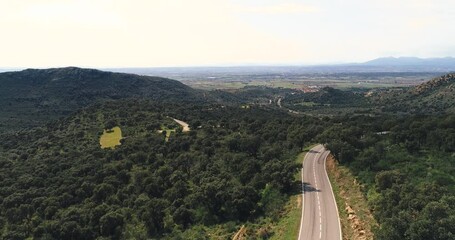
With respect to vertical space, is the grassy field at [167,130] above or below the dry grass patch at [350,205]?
below

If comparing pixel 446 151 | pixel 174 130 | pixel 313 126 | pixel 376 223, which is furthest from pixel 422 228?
pixel 174 130

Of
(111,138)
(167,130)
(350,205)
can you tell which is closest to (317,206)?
(350,205)

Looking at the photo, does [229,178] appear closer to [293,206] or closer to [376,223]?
[293,206]

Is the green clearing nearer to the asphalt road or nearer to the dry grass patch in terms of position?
the asphalt road

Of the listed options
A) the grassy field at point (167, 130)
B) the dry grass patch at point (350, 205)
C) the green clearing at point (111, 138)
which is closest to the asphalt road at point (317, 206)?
the dry grass patch at point (350, 205)

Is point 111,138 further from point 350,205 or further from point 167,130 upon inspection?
point 350,205

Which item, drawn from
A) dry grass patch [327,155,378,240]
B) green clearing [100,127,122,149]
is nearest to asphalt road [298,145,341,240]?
dry grass patch [327,155,378,240]

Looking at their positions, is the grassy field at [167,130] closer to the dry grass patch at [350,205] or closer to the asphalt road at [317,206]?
the asphalt road at [317,206]
